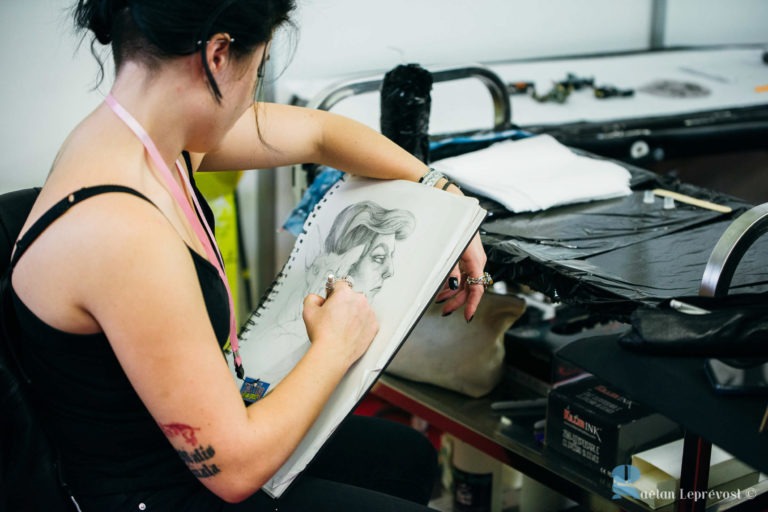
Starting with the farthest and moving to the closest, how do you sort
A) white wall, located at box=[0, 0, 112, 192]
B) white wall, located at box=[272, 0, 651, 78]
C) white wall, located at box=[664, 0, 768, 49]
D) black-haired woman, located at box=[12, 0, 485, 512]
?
white wall, located at box=[664, 0, 768, 49], white wall, located at box=[272, 0, 651, 78], white wall, located at box=[0, 0, 112, 192], black-haired woman, located at box=[12, 0, 485, 512]

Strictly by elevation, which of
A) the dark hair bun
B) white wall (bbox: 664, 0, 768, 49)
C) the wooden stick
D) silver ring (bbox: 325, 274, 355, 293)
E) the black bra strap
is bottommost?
the wooden stick

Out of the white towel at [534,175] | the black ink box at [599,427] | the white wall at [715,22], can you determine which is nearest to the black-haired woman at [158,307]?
the black ink box at [599,427]

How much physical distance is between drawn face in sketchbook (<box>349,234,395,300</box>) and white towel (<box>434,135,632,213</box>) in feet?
1.15

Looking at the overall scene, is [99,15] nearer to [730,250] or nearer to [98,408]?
[98,408]

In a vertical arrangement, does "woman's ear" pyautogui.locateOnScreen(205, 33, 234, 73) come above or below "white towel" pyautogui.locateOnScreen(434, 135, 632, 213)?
above

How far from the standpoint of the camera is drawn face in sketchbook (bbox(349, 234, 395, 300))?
1.05 meters

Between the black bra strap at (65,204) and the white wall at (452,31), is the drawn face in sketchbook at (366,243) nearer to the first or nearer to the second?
the black bra strap at (65,204)

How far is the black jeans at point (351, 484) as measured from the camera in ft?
3.15

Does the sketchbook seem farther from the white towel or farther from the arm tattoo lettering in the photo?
the white towel

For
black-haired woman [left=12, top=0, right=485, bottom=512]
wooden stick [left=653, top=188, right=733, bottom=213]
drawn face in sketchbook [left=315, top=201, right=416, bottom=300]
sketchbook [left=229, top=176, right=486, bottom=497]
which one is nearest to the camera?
black-haired woman [left=12, top=0, right=485, bottom=512]

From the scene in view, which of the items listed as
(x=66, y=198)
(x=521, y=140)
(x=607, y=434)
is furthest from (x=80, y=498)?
(x=521, y=140)

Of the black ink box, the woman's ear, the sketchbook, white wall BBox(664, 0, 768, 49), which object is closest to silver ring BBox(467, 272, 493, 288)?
the sketchbook

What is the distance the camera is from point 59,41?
199cm

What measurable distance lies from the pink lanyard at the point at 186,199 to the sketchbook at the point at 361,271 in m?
0.07
